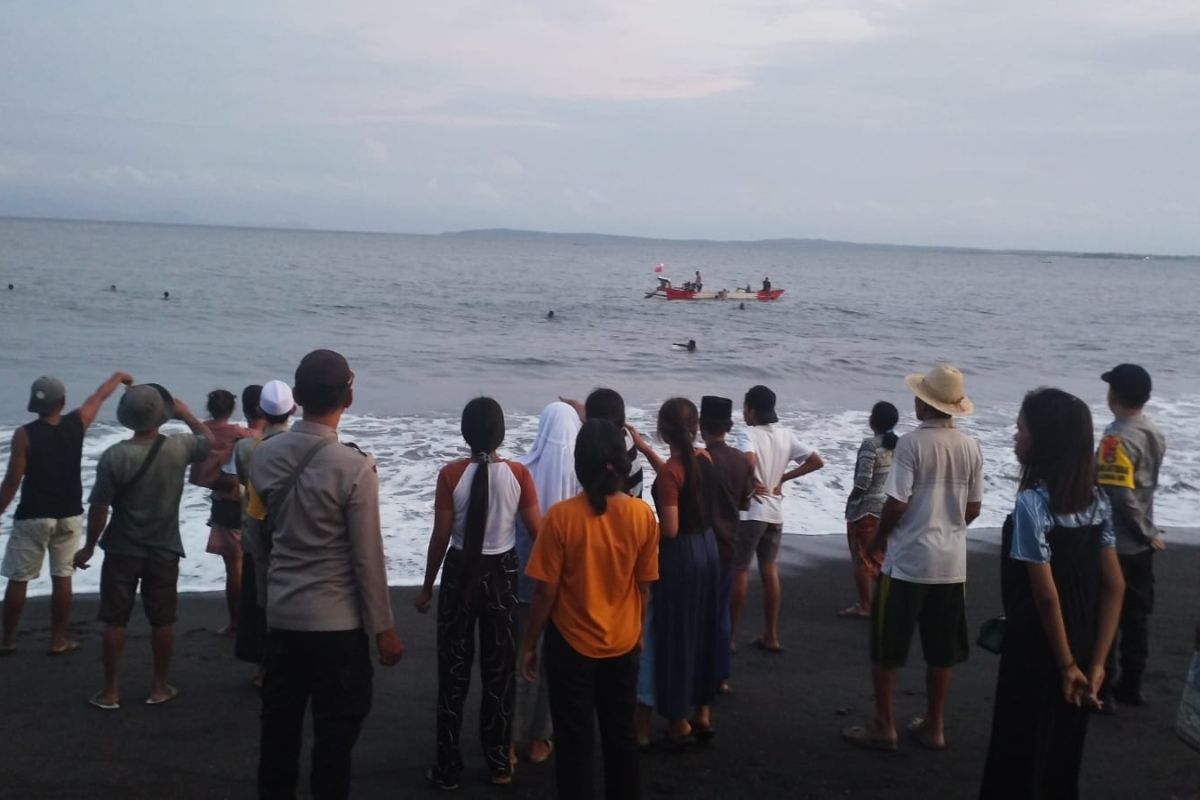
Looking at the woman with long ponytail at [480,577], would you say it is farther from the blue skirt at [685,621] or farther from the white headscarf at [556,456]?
the blue skirt at [685,621]

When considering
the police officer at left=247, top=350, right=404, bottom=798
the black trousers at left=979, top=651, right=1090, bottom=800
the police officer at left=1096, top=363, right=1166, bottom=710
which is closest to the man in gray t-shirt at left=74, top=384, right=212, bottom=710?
the police officer at left=247, top=350, right=404, bottom=798

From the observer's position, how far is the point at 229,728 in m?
5.03

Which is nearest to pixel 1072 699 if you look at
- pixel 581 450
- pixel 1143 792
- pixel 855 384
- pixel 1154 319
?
pixel 1143 792

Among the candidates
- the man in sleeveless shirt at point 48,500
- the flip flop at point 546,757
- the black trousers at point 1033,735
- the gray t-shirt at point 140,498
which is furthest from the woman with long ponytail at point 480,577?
the man in sleeveless shirt at point 48,500

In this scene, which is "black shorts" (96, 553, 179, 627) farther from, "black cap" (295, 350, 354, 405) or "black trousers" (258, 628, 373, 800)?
"black cap" (295, 350, 354, 405)

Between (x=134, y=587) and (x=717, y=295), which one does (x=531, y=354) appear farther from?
(x=717, y=295)

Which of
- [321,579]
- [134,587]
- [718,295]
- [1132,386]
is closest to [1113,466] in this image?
[1132,386]

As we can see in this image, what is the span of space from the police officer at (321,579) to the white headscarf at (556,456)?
1.22 metres

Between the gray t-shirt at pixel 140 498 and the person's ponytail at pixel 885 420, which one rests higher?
the person's ponytail at pixel 885 420

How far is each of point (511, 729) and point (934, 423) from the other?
2.42m

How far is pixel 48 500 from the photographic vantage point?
5.88 metres

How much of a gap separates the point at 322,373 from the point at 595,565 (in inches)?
48.1

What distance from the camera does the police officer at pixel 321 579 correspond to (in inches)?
138

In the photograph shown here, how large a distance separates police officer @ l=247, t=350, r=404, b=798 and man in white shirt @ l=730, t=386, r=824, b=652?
2.70 m
